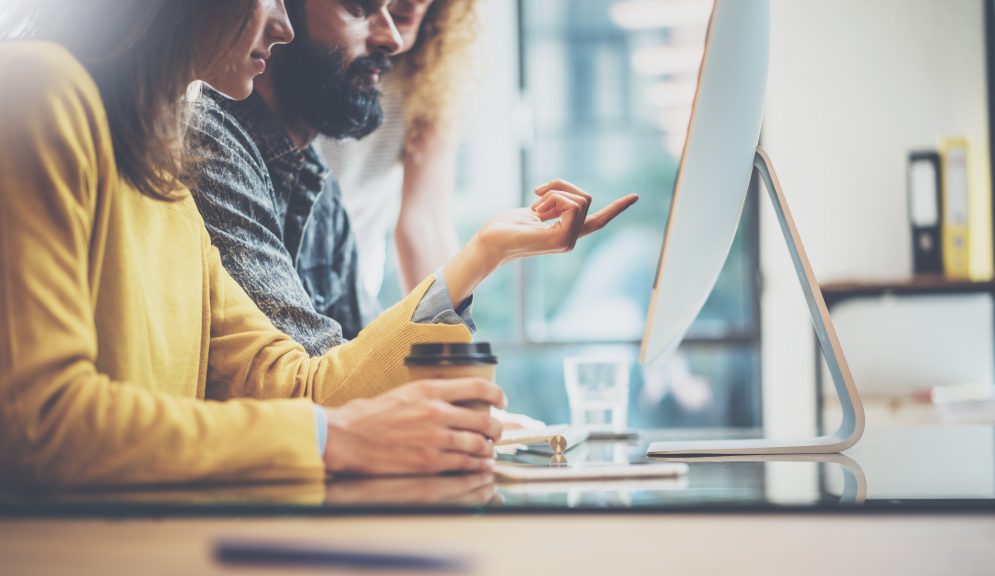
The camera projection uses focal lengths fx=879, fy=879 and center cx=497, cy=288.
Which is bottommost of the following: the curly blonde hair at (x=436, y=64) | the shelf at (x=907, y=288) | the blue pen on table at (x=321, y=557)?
the blue pen on table at (x=321, y=557)

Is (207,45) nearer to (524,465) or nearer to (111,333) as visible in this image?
(111,333)

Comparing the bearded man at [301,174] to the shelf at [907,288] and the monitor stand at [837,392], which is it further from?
the shelf at [907,288]

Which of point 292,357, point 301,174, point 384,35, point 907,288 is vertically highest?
point 384,35

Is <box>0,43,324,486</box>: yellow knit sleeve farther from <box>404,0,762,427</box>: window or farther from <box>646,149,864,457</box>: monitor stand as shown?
<box>404,0,762,427</box>: window

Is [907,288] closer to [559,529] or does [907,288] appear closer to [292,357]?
[292,357]

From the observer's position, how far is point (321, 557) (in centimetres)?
55

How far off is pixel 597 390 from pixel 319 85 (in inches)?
33.2

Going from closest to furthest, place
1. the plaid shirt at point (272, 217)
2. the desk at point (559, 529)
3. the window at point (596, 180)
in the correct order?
the desk at point (559, 529)
the plaid shirt at point (272, 217)
the window at point (596, 180)

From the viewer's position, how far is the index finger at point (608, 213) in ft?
3.50

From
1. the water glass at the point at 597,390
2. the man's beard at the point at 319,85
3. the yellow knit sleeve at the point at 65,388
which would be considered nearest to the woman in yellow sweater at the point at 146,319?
the yellow knit sleeve at the point at 65,388

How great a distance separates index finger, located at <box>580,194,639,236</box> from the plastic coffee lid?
33cm

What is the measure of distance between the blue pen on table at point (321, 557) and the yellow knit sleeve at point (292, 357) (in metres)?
0.48

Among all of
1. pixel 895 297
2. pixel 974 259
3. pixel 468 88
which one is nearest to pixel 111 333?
pixel 468 88

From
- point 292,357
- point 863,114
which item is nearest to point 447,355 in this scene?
point 292,357
